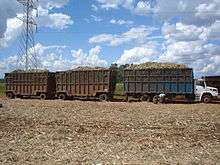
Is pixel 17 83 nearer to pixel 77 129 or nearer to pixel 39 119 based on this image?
pixel 39 119

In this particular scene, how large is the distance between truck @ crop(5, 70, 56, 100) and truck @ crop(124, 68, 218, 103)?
30.9ft

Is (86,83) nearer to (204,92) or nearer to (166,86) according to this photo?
(166,86)

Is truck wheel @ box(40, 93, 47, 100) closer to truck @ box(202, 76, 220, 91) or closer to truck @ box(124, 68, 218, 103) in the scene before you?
truck @ box(124, 68, 218, 103)

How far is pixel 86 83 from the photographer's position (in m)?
41.6

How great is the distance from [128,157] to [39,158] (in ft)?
7.98

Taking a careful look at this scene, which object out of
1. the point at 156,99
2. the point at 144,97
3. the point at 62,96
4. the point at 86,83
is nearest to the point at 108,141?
the point at 156,99

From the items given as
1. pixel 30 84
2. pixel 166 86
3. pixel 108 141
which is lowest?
pixel 108 141

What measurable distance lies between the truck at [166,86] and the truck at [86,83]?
2.00 meters

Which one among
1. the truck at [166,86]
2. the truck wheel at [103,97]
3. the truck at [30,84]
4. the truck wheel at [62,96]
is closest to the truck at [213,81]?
the truck at [166,86]

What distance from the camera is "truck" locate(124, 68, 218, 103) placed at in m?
37.2

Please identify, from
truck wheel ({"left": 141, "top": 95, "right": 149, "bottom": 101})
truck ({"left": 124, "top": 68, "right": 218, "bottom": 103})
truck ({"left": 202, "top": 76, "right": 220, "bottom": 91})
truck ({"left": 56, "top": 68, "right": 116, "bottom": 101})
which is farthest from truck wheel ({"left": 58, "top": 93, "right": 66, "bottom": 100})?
truck ({"left": 202, "top": 76, "right": 220, "bottom": 91})

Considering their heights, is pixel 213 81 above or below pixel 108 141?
above

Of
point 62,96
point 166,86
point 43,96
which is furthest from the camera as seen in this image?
point 43,96

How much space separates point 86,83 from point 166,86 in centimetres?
816
